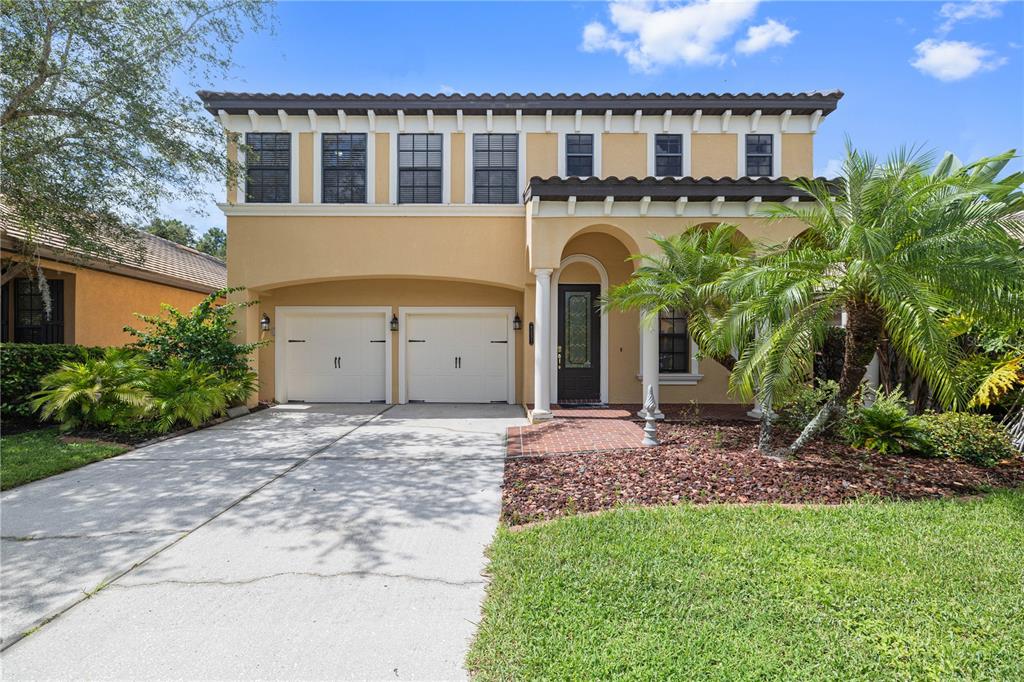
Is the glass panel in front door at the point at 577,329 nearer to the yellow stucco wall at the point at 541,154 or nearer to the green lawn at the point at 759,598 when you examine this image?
the yellow stucco wall at the point at 541,154

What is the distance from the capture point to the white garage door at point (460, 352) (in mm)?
12102

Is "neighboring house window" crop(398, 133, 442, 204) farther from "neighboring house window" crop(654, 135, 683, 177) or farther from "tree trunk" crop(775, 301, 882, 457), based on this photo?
"tree trunk" crop(775, 301, 882, 457)

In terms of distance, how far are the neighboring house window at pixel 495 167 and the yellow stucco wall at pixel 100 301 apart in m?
8.45

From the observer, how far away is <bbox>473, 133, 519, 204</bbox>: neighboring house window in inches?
442

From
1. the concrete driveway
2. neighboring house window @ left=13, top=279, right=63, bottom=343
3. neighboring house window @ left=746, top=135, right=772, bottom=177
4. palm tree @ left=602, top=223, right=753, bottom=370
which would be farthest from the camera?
neighboring house window @ left=13, top=279, right=63, bottom=343

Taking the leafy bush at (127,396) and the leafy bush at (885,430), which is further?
the leafy bush at (127,396)

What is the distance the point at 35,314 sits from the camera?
12.0 metres

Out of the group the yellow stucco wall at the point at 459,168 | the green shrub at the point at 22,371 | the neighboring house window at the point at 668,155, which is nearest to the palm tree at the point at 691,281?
the neighboring house window at the point at 668,155

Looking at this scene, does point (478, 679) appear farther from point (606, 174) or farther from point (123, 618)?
point (606, 174)

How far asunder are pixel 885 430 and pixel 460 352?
855cm

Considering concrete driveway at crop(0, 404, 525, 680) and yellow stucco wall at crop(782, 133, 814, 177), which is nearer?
concrete driveway at crop(0, 404, 525, 680)

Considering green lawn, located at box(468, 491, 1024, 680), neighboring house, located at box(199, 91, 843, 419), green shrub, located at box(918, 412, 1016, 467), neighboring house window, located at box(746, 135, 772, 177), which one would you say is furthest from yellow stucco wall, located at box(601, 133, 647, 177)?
green lawn, located at box(468, 491, 1024, 680)

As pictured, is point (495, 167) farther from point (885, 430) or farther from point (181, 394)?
point (885, 430)

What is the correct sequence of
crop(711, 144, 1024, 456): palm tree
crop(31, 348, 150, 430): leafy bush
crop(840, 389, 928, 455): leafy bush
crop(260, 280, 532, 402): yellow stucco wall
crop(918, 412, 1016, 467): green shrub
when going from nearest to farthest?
crop(711, 144, 1024, 456): palm tree
crop(918, 412, 1016, 467): green shrub
crop(840, 389, 928, 455): leafy bush
crop(31, 348, 150, 430): leafy bush
crop(260, 280, 532, 402): yellow stucco wall
